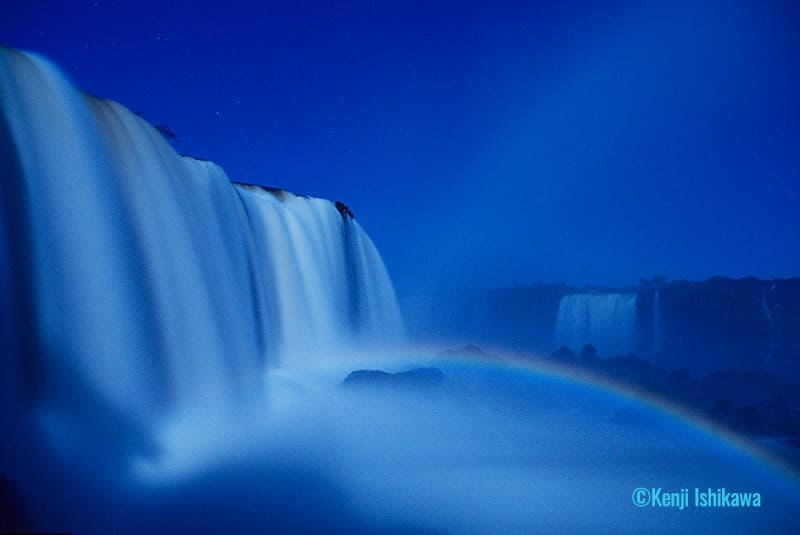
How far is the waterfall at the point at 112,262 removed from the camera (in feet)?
15.7

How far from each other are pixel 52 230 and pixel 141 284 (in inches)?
51.2

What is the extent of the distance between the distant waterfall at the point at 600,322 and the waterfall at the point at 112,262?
74.3ft

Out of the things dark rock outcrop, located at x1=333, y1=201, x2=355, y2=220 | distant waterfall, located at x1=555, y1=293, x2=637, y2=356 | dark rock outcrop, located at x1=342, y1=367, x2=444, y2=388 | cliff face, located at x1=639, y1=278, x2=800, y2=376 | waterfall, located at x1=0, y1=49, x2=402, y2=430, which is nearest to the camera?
waterfall, located at x1=0, y1=49, x2=402, y2=430

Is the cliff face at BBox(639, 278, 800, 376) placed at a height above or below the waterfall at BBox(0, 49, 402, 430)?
above

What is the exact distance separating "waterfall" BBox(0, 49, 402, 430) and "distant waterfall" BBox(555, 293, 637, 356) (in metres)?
22.6

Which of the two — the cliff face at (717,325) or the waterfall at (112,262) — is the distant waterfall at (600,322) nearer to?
the cliff face at (717,325)

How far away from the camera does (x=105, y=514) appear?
4.65m

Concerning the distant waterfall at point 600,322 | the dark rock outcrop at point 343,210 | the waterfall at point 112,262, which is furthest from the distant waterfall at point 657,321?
the waterfall at point 112,262

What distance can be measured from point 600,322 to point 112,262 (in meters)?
26.9

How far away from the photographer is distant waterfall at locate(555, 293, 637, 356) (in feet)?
90.3

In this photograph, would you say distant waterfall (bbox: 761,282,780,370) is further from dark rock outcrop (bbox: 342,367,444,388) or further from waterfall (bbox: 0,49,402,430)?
waterfall (bbox: 0,49,402,430)

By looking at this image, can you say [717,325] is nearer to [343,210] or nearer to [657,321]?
→ [657,321]

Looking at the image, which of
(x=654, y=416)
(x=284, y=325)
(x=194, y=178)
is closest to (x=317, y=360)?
(x=284, y=325)

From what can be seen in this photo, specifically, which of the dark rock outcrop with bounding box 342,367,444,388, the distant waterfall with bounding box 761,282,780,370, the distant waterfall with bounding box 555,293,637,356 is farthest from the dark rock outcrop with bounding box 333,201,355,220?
the distant waterfall with bounding box 761,282,780,370
